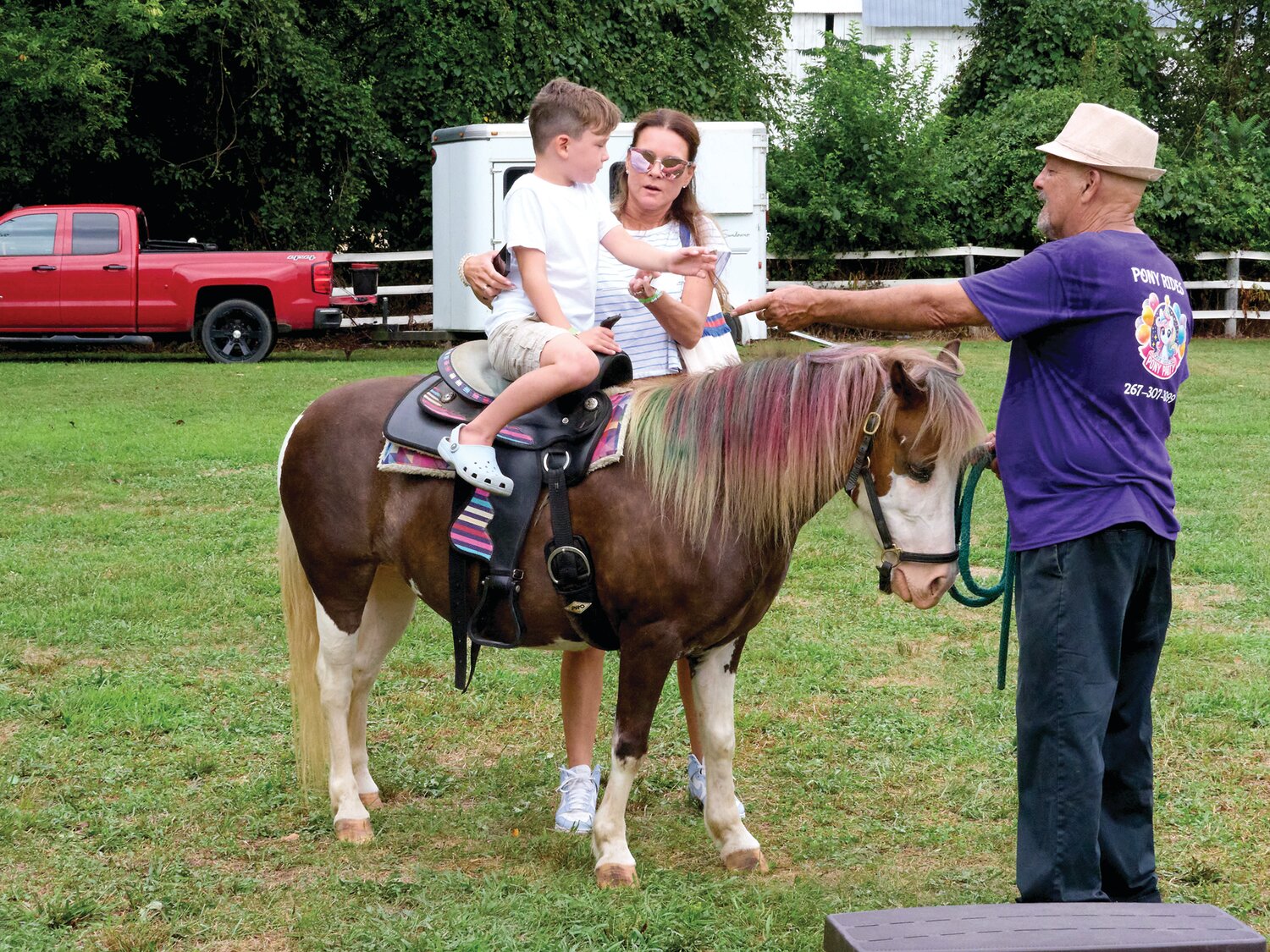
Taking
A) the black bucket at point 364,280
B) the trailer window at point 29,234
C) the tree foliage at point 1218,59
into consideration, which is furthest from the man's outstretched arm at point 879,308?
the tree foliage at point 1218,59

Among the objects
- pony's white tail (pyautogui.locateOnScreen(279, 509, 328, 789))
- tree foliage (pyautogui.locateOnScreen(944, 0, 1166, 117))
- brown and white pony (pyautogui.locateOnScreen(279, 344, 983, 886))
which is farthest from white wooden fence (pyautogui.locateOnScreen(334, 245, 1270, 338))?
brown and white pony (pyautogui.locateOnScreen(279, 344, 983, 886))

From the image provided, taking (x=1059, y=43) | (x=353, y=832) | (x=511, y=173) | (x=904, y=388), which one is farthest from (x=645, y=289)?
(x=1059, y=43)

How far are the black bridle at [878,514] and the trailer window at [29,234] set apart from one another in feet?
48.2

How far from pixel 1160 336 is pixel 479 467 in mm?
1805

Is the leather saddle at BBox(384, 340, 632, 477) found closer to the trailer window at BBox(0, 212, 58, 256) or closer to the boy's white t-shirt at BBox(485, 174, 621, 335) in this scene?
the boy's white t-shirt at BBox(485, 174, 621, 335)

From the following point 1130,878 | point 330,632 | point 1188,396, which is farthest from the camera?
point 1188,396

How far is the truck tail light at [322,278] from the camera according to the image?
16.2m

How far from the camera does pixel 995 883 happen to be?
12.4ft

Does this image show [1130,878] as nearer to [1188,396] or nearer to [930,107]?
[1188,396]

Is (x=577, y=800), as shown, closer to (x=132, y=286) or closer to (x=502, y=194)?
(x=502, y=194)

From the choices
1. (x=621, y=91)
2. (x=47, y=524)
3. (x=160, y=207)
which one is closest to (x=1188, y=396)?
(x=621, y=91)

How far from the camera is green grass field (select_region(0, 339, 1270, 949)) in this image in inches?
140

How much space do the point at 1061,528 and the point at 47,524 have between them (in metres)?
6.84

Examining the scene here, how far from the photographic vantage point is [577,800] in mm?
4199
